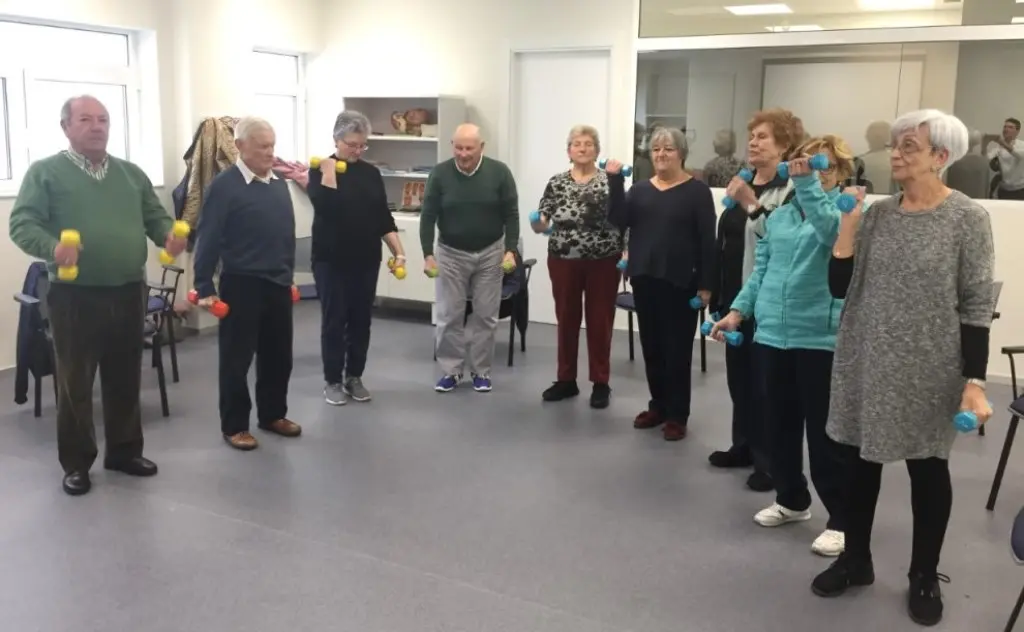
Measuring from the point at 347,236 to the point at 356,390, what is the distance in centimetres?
89

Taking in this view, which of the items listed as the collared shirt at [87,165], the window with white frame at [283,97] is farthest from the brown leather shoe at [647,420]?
the window with white frame at [283,97]

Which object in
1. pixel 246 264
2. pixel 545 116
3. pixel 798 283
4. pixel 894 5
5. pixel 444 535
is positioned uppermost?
pixel 894 5

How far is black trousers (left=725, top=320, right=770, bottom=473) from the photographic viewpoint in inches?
142

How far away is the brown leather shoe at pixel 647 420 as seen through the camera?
4.53 meters

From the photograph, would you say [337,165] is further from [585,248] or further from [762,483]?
[762,483]

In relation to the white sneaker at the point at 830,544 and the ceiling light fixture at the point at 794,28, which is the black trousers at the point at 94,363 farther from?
the ceiling light fixture at the point at 794,28

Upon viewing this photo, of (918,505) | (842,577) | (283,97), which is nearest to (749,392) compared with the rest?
(842,577)

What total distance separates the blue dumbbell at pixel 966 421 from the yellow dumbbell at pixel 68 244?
2.87 m

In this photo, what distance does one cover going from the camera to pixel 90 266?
3.43 metres

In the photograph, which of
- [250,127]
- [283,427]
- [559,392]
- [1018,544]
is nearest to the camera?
[1018,544]

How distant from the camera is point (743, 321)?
3.55 metres

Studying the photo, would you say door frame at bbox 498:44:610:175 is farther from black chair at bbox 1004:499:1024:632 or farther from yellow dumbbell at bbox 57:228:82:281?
black chair at bbox 1004:499:1024:632

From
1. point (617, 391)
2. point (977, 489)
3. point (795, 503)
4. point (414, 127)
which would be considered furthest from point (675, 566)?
point (414, 127)

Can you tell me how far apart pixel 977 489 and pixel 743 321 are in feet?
4.25
